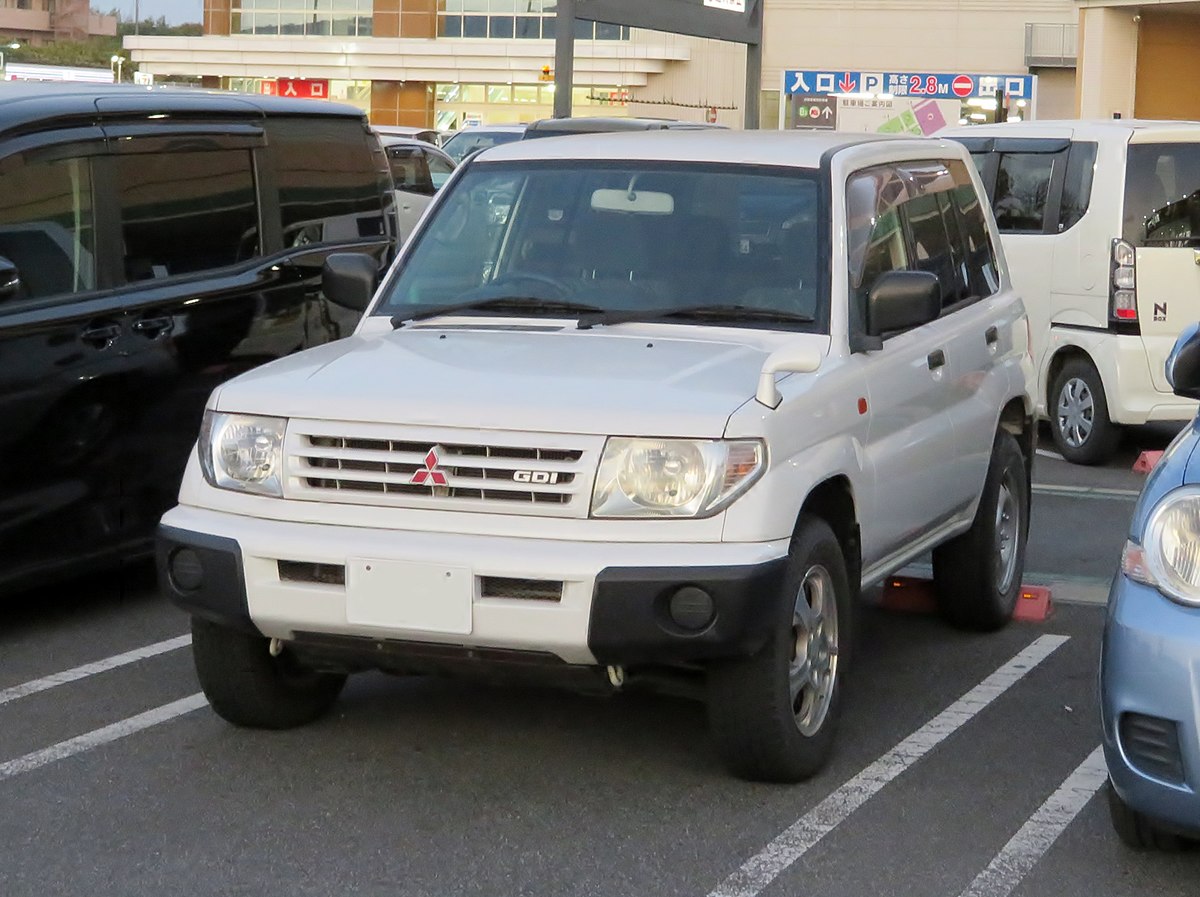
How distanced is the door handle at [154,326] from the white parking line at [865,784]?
10.5 ft

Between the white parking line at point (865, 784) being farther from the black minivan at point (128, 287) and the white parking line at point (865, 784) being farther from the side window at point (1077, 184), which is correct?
the side window at point (1077, 184)

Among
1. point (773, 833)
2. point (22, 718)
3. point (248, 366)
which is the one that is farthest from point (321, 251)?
point (773, 833)

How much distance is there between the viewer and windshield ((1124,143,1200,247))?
1112cm

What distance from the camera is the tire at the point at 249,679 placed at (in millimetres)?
5359

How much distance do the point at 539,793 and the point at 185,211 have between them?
11.0ft

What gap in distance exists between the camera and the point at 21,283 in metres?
6.64

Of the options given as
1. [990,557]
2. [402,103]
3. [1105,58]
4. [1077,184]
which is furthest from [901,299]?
[402,103]

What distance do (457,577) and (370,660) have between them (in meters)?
0.47

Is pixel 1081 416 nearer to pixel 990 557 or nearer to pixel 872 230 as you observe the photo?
pixel 990 557

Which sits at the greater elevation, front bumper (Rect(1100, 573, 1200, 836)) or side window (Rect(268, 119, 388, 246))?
side window (Rect(268, 119, 388, 246))

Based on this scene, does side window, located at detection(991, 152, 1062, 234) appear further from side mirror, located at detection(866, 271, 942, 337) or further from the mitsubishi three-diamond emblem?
the mitsubishi three-diamond emblem

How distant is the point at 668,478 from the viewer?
4.75 meters

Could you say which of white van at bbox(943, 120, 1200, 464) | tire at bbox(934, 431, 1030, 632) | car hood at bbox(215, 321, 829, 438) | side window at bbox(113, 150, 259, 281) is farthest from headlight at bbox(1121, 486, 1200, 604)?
white van at bbox(943, 120, 1200, 464)

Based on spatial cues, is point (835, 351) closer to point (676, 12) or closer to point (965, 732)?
point (965, 732)
